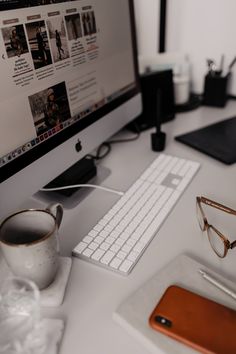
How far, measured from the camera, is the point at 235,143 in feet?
2.94

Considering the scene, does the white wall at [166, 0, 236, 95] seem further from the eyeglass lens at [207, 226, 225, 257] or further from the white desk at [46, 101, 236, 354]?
the eyeglass lens at [207, 226, 225, 257]

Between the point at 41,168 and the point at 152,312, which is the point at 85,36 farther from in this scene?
the point at 152,312

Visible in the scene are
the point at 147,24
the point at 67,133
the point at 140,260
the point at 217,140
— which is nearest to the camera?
the point at 140,260

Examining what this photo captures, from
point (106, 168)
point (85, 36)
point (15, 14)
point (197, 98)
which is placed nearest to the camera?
point (15, 14)

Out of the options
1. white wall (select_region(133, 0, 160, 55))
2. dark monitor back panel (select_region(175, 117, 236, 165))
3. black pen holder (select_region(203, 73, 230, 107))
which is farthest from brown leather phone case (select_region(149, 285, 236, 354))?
white wall (select_region(133, 0, 160, 55))

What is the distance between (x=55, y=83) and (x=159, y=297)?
0.43 metres

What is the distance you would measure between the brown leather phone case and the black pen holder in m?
0.82

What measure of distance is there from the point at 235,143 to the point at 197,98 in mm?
375

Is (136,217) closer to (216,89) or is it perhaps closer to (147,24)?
(216,89)

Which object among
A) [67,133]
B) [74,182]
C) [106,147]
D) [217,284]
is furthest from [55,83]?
[217,284]

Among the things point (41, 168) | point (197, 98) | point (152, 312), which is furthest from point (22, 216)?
point (197, 98)

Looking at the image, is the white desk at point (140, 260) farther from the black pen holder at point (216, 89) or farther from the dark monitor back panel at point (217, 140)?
the black pen holder at point (216, 89)

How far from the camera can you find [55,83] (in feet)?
2.12

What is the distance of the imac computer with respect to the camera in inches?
22.0
